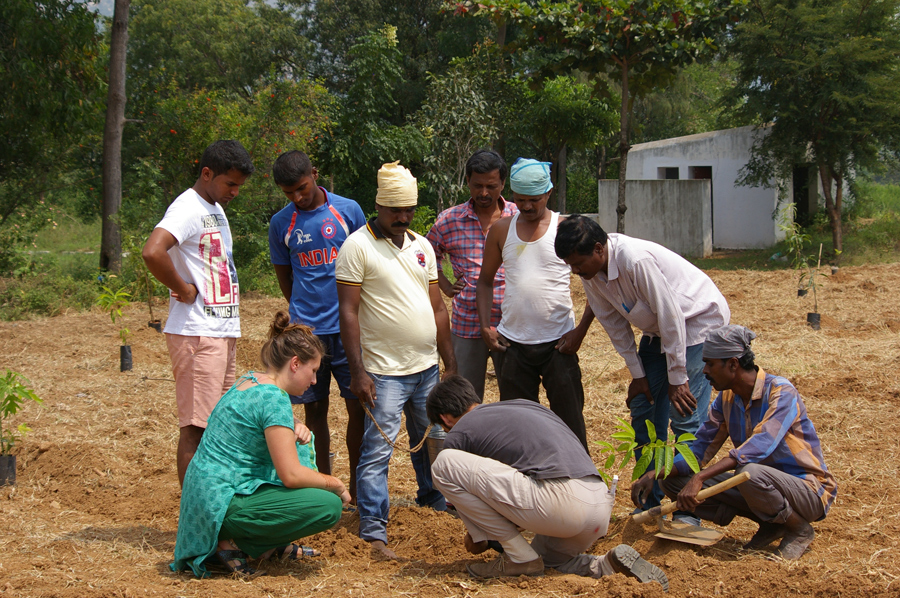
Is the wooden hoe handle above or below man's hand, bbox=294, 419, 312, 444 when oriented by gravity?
below

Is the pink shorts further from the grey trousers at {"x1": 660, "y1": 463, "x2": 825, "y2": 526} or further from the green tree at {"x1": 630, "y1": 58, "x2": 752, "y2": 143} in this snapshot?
the green tree at {"x1": 630, "y1": 58, "x2": 752, "y2": 143}

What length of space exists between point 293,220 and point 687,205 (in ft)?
50.1

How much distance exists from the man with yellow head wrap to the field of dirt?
0.35 m

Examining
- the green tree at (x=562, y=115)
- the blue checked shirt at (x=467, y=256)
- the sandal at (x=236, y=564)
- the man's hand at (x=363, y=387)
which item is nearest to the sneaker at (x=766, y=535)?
the blue checked shirt at (x=467, y=256)

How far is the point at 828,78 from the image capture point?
1388 centimetres

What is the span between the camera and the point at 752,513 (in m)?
3.32

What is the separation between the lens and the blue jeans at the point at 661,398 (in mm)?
3641

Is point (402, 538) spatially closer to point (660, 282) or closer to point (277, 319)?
point (277, 319)

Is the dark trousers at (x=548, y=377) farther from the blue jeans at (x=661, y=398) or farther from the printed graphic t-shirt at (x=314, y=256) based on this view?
the printed graphic t-shirt at (x=314, y=256)

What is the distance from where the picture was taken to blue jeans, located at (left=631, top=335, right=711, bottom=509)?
3.64m

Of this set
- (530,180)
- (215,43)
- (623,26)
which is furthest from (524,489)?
(215,43)

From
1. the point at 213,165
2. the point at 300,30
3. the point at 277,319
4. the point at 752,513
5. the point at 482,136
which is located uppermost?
the point at 300,30

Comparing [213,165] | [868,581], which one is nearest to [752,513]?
[868,581]

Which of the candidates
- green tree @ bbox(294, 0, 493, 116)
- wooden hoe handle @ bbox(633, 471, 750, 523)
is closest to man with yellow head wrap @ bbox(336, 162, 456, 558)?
wooden hoe handle @ bbox(633, 471, 750, 523)
